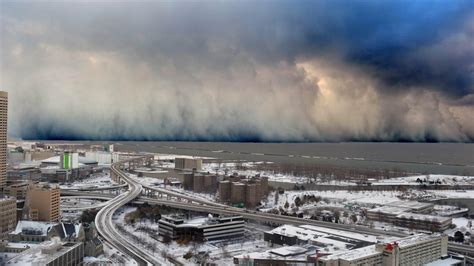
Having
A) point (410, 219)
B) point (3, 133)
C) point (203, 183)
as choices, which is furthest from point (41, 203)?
point (410, 219)

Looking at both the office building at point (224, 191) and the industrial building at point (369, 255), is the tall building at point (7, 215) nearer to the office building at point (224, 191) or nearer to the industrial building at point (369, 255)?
the industrial building at point (369, 255)

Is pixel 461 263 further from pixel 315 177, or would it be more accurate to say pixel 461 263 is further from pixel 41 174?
pixel 41 174

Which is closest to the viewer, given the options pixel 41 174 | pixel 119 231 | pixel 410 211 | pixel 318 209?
pixel 119 231

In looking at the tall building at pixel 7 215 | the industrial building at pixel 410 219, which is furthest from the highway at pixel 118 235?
the industrial building at pixel 410 219

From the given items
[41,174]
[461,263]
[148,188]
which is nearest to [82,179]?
[41,174]

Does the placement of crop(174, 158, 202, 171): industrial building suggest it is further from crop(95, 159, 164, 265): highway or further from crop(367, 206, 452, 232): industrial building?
crop(367, 206, 452, 232): industrial building
